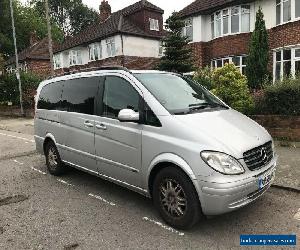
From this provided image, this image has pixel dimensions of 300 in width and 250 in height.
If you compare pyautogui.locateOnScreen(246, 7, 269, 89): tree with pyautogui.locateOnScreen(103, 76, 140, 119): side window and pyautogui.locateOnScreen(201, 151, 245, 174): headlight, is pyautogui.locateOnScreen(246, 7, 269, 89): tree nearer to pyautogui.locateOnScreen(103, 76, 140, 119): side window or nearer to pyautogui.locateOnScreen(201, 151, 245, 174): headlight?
pyautogui.locateOnScreen(103, 76, 140, 119): side window

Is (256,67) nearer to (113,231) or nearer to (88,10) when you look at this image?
(113,231)

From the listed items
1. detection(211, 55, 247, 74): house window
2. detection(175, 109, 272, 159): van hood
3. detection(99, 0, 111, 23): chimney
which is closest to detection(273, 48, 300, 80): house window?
detection(211, 55, 247, 74): house window

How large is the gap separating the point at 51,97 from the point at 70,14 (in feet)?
230

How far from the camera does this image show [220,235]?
14.0 feet

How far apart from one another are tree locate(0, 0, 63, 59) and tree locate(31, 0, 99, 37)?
639 cm

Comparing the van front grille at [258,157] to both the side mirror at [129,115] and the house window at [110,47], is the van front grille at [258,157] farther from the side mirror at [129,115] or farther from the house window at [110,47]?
the house window at [110,47]

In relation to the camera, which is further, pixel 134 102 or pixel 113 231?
pixel 134 102

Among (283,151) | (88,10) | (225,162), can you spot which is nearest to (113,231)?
(225,162)

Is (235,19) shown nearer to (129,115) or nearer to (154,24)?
(154,24)

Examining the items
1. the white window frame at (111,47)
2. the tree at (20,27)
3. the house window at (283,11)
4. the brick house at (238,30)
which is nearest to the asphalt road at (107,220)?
the brick house at (238,30)

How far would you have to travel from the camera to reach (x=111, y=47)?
1238 inches

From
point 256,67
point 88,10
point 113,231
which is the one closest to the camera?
point 113,231

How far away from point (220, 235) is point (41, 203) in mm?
3038

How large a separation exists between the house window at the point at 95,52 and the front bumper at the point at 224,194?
30569mm
